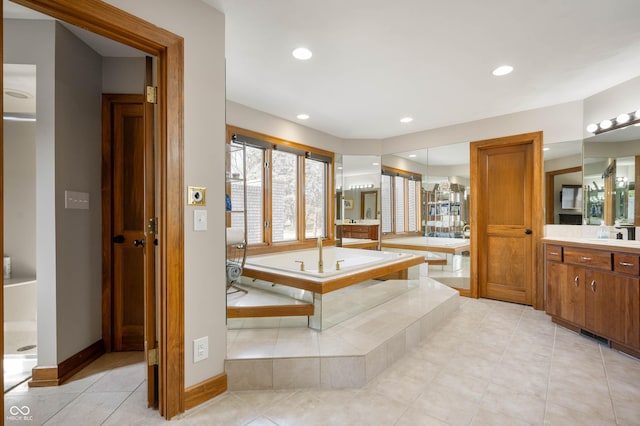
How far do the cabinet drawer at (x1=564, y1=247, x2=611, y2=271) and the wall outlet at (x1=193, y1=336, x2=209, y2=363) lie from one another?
10.8 ft

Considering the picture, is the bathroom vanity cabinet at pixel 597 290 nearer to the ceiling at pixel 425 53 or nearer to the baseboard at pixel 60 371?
the ceiling at pixel 425 53

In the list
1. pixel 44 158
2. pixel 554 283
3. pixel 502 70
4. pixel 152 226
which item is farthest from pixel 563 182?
pixel 44 158

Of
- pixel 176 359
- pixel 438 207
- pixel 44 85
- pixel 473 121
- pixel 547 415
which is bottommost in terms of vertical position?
pixel 547 415

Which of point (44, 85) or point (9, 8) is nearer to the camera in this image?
point (9, 8)

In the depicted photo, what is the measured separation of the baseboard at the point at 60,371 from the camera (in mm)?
1952

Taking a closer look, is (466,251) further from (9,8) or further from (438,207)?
(9,8)

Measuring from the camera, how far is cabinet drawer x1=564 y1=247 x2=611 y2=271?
257cm

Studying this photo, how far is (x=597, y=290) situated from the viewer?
2613 mm

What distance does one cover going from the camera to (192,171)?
1.75m

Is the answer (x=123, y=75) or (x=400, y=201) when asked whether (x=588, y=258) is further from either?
(x=123, y=75)

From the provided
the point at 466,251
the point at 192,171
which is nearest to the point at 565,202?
the point at 466,251

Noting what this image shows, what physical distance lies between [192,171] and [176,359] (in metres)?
1.07

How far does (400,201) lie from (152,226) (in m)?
3.84

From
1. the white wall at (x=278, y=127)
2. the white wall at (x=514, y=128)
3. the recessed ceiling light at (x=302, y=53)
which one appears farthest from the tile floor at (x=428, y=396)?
the white wall at (x=278, y=127)
